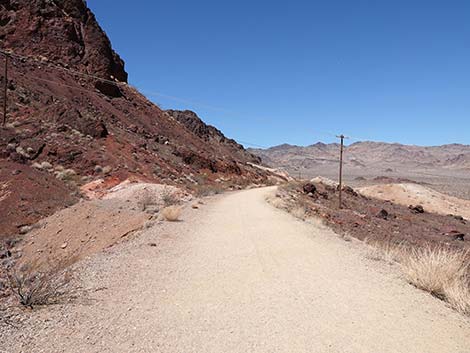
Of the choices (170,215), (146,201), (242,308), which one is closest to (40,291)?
(242,308)

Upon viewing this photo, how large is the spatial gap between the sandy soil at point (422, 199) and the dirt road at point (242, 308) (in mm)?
38594

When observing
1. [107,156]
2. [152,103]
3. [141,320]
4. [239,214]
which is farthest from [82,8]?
[141,320]

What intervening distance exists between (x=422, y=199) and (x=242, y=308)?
145 feet

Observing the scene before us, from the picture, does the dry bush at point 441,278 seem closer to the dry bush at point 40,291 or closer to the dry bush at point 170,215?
the dry bush at point 40,291

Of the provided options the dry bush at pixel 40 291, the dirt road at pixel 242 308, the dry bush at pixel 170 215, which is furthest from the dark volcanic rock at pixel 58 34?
the dry bush at pixel 40 291

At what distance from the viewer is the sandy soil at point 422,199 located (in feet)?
140

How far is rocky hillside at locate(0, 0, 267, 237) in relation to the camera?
20.7 meters

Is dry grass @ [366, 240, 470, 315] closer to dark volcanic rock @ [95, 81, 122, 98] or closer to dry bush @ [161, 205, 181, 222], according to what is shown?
dry bush @ [161, 205, 181, 222]

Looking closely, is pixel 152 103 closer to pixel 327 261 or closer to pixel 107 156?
pixel 107 156

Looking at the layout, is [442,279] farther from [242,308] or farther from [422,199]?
[422,199]

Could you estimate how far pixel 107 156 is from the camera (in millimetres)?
25484

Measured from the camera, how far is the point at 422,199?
44.6 meters

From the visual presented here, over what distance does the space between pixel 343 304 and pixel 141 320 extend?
2985 millimetres

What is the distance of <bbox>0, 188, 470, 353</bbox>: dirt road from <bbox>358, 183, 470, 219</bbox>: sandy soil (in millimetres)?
38594
